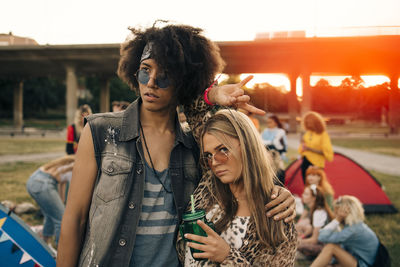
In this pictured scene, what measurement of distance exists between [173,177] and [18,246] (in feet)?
5.34

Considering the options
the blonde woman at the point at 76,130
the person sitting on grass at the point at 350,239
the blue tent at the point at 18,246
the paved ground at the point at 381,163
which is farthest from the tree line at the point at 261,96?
the paved ground at the point at 381,163

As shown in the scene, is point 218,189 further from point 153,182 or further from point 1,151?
point 1,151

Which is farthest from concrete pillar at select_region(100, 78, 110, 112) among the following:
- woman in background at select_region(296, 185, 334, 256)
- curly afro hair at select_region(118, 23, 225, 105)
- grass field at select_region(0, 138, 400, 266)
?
curly afro hair at select_region(118, 23, 225, 105)

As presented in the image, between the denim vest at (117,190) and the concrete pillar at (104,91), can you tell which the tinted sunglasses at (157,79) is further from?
the concrete pillar at (104,91)

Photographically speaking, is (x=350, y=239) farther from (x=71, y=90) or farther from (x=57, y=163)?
(x=71, y=90)

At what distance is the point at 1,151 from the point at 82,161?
1622 cm

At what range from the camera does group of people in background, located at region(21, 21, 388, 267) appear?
178cm

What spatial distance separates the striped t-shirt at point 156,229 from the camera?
1.79m

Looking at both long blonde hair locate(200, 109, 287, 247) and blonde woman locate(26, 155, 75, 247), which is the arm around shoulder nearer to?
long blonde hair locate(200, 109, 287, 247)

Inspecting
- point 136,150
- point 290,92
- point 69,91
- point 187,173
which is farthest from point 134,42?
point 69,91

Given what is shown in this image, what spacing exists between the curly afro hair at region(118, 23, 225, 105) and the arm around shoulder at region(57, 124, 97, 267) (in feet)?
1.94

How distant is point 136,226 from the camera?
1.78 meters

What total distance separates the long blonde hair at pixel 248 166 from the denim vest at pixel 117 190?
0.86ft

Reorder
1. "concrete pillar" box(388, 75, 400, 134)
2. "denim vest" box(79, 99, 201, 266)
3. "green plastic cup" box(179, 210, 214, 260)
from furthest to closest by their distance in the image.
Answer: "concrete pillar" box(388, 75, 400, 134), "denim vest" box(79, 99, 201, 266), "green plastic cup" box(179, 210, 214, 260)
